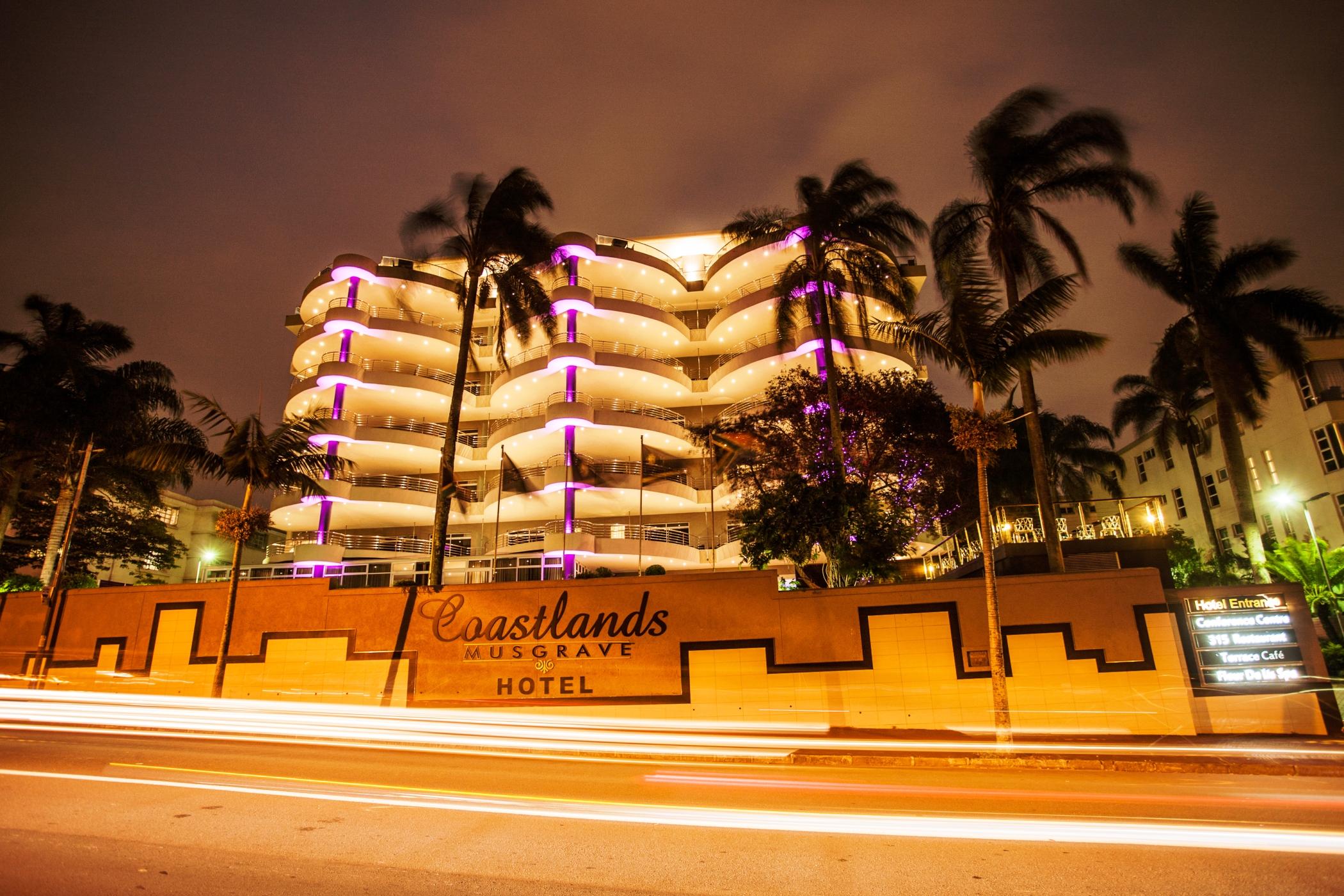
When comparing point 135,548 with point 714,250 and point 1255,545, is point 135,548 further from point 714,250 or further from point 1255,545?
point 1255,545

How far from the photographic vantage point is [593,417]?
35.6 m

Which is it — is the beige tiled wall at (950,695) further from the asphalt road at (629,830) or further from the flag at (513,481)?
the flag at (513,481)

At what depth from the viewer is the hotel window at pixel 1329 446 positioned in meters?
32.8

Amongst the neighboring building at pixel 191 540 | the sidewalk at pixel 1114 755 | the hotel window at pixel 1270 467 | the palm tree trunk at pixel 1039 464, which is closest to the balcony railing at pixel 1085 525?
the palm tree trunk at pixel 1039 464

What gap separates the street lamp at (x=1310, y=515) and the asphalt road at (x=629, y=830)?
728 inches

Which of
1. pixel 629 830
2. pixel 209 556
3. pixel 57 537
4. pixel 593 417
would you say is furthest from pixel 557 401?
pixel 209 556

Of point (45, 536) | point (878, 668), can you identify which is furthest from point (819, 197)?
point (45, 536)

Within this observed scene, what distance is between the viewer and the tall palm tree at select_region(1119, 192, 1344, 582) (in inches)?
864

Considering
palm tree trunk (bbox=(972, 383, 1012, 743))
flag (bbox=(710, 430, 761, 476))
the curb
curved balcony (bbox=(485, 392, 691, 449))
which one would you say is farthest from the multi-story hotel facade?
the curb

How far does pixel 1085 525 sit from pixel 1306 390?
23519mm

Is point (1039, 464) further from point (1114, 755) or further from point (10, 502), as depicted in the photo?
point (10, 502)

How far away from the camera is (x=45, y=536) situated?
37719mm

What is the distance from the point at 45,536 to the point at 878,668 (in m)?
43.0

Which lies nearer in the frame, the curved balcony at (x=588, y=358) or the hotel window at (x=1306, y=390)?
the hotel window at (x=1306, y=390)
